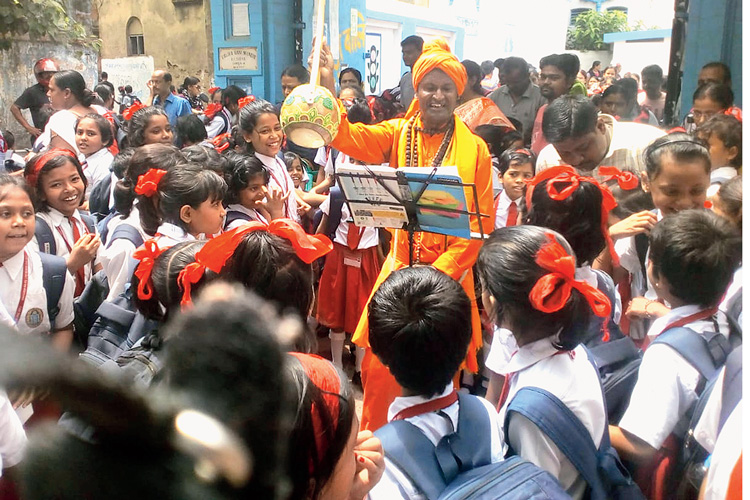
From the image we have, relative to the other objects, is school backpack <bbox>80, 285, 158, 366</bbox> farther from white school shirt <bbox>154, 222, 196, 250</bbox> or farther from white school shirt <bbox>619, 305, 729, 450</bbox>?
white school shirt <bbox>619, 305, 729, 450</bbox>

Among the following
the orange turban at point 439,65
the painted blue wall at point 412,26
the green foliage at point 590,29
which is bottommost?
the orange turban at point 439,65

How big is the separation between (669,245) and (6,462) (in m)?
1.72

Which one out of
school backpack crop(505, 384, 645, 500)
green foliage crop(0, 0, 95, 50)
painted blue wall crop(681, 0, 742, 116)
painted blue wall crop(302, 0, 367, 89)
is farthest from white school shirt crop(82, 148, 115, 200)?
green foliage crop(0, 0, 95, 50)

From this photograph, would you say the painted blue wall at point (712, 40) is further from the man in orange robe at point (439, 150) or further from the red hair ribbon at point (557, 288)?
the red hair ribbon at point (557, 288)

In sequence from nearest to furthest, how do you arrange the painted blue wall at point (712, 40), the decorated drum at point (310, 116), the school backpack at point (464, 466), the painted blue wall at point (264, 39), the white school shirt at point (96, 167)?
the school backpack at point (464, 466) < the decorated drum at point (310, 116) < the white school shirt at point (96, 167) < the painted blue wall at point (712, 40) < the painted blue wall at point (264, 39)

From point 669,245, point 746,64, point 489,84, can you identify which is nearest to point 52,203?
point 669,245

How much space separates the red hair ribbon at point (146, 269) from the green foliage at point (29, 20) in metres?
10.1

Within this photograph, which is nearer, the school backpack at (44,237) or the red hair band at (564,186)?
the red hair band at (564,186)

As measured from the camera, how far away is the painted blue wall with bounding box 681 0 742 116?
6320mm

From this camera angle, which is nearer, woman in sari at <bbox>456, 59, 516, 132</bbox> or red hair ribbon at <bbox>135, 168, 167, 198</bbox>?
red hair ribbon at <bbox>135, 168, 167, 198</bbox>

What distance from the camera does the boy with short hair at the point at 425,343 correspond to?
1384mm

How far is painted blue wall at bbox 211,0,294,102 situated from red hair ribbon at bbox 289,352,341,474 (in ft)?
29.2

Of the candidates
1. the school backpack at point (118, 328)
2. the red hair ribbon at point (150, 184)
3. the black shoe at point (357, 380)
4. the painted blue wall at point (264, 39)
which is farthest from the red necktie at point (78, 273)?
the painted blue wall at point (264, 39)

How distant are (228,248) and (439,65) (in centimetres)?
146
